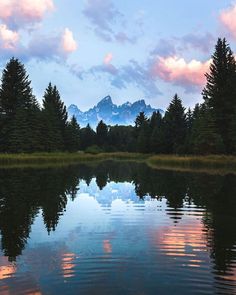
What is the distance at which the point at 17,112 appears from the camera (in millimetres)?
67188

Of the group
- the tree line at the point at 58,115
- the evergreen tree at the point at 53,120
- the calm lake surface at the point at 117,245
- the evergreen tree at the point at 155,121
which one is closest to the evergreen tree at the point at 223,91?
the tree line at the point at 58,115

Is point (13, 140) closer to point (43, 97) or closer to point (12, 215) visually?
point (43, 97)

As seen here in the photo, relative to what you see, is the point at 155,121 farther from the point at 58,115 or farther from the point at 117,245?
the point at 117,245

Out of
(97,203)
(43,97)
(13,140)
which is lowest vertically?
(97,203)

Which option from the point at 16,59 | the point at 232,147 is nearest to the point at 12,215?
the point at 232,147

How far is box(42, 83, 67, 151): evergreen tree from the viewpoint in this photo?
2876 inches

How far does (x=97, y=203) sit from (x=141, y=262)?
12.1 meters

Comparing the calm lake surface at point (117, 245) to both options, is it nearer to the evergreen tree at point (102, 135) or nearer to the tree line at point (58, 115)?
the tree line at point (58, 115)

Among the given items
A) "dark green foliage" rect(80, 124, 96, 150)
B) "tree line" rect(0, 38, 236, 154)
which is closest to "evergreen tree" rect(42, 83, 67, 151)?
"tree line" rect(0, 38, 236, 154)

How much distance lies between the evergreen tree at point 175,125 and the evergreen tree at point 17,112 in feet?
102

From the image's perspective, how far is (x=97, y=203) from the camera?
22.3 metres

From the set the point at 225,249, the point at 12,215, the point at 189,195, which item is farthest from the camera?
the point at 189,195

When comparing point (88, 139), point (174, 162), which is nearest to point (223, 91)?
point (174, 162)

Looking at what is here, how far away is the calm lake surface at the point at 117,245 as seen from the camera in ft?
28.3
